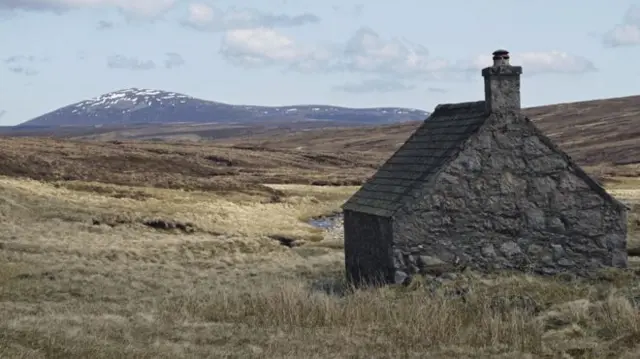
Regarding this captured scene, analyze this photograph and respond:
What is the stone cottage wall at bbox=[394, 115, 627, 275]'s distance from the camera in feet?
62.7

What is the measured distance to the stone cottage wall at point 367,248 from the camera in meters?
19.6

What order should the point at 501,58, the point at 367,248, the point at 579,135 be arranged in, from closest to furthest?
the point at 501,58, the point at 367,248, the point at 579,135

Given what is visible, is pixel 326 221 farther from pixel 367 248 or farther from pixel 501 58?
pixel 501 58

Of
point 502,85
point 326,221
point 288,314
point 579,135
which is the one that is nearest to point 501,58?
point 502,85

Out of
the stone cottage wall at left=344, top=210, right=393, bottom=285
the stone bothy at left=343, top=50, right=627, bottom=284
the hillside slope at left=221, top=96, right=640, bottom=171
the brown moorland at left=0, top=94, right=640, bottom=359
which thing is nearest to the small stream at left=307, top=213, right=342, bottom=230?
the brown moorland at left=0, top=94, right=640, bottom=359

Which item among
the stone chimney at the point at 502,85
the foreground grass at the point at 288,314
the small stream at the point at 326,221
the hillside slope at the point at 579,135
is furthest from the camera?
the hillside slope at the point at 579,135

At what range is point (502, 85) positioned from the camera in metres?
19.3

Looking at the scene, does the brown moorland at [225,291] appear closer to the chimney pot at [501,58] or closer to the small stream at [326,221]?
the small stream at [326,221]

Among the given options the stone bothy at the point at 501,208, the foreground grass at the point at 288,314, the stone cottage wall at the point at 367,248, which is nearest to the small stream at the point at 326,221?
the foreground grass at the point at 288,314

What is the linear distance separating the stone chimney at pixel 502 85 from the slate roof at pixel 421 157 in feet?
1.20

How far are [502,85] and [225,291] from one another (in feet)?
24.8

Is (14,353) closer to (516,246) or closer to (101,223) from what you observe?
(516,246)

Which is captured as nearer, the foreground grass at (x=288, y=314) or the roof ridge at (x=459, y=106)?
the foreground grass at (x=288, y=314)

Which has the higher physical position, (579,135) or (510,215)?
(510,215)
